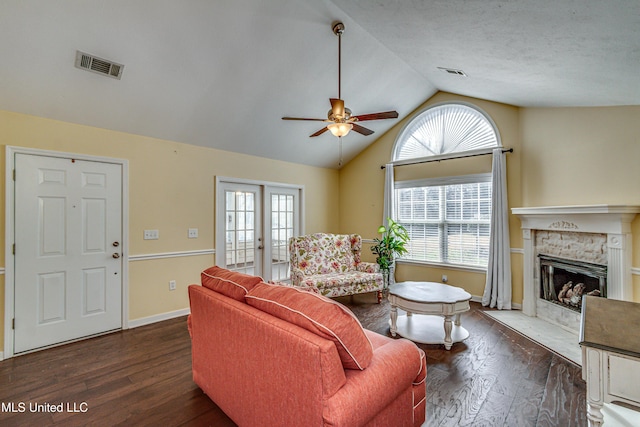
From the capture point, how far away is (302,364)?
3.92 feet

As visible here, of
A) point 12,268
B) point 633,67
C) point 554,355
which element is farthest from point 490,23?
point 12,268

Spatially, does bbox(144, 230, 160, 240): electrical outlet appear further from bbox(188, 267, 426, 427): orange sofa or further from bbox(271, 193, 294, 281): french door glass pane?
bbox(188, 267, 426, 427): orange sofa

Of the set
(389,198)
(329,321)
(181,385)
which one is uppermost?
(389,198)

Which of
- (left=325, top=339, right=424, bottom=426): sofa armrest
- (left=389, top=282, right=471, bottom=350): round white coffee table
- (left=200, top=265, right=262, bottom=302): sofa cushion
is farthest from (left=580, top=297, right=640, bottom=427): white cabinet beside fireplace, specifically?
(left=200, top=265, right=262, bottom=302): sofa cushion

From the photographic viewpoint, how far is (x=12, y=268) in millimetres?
2732

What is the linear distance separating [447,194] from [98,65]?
16.0ft

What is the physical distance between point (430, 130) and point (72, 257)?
5406mm

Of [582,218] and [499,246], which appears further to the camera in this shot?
[499,246]

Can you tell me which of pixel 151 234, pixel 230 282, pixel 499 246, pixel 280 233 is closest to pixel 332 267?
pixel 280 233

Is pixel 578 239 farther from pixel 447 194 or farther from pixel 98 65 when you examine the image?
pixel 98 65

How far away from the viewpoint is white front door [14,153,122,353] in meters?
2.80

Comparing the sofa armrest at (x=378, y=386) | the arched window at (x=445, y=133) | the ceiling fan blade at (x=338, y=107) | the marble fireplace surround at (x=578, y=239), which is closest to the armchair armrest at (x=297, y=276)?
the ceiling fan blade at (x=338, y=107)

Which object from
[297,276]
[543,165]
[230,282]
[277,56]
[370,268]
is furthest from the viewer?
[370,268]

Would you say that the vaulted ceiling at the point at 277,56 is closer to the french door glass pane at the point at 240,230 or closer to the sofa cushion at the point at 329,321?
the french door glass pane at the point at 240,230
